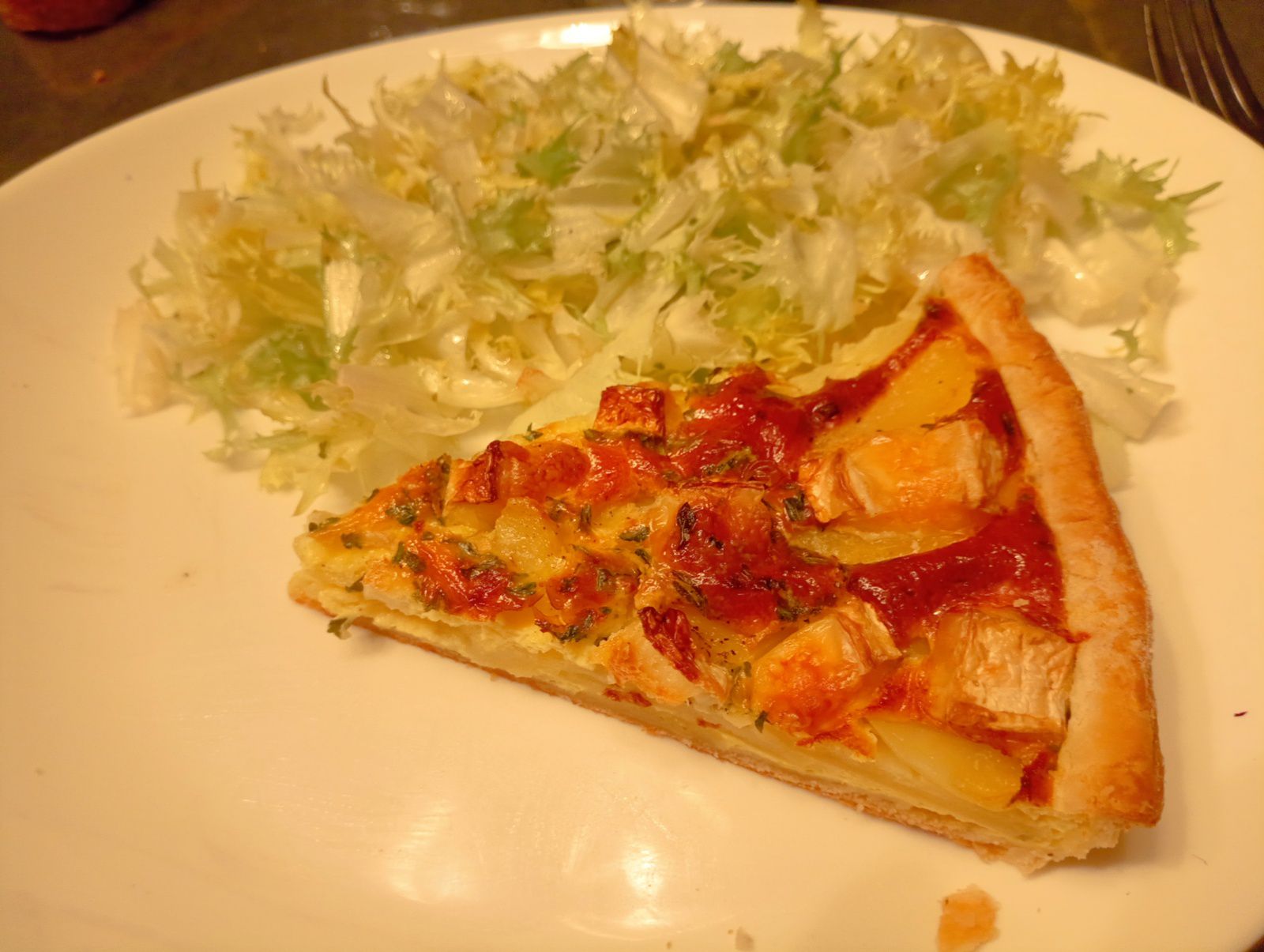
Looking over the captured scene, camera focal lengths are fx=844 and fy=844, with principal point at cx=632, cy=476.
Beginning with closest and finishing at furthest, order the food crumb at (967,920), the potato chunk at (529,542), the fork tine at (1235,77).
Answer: the food crumb at (967,920) < the potato chunk at (529,542) < the fork tine at (1235,77)

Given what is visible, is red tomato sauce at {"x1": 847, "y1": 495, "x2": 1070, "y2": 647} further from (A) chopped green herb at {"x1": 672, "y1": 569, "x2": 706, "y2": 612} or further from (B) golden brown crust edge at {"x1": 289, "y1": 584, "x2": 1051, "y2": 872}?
(B) golden brown crust edge at {"x1": 289, "y1": 584, "x2": 1051, "y2": 872}

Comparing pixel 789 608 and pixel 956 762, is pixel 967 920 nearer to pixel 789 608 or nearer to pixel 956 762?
pixel 956 762

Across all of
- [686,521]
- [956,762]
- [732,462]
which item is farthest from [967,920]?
[732,462]

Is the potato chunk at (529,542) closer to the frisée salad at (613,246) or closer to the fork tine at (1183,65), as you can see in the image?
the frisée salad at (613,246)

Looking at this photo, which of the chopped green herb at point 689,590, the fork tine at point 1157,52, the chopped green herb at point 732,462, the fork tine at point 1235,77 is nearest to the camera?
the chopped green herb at point 689,590

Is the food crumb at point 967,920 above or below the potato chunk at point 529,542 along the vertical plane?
below

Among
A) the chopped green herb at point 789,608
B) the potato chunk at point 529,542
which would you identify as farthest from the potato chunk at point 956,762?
the potato chunk at point 529,542

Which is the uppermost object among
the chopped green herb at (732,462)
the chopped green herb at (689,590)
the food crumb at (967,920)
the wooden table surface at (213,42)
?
the wooden table surface at (213,42)

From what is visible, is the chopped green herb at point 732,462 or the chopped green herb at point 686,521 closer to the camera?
the chopped green herb at point 686,521
